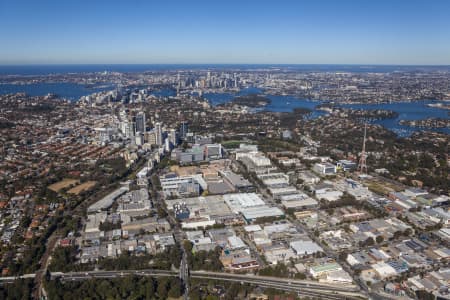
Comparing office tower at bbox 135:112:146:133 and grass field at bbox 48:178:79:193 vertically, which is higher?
office tower at bbox 135:112:146:133

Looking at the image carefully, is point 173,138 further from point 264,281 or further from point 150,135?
point 264,281

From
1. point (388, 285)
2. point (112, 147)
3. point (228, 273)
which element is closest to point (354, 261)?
point (388, 285)

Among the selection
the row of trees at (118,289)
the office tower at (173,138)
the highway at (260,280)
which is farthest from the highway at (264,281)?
the office tower at (173,138)

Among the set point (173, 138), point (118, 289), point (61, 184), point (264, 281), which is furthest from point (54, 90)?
point (264, 281)

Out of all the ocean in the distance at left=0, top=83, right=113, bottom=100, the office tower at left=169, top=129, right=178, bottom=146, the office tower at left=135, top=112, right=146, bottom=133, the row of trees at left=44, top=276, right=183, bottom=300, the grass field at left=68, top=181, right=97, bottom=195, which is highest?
the ocean in the distance at left=0, top=83, right=113, bottom=100

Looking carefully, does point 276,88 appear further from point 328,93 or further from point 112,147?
point 112,147

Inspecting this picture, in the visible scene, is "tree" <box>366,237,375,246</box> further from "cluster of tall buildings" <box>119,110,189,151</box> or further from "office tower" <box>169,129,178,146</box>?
"office tower" <box>169,129,178,146</box>

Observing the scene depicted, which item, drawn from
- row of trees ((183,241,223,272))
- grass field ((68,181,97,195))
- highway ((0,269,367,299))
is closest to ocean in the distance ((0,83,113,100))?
grass field ((68,181,97,195))
